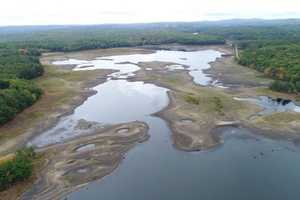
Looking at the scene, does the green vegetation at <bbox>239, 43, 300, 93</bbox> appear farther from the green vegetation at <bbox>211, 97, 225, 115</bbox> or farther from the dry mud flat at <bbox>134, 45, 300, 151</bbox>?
the green vegetation at <bbox>211, 97, 225, 115</bbox>

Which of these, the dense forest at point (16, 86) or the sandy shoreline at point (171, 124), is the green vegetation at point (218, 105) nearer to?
the sandy shoreline at point (171, 124)

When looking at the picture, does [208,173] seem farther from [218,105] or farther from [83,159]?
[218,105]

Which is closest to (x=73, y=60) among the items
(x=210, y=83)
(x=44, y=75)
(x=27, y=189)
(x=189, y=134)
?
(x=44, y=75)

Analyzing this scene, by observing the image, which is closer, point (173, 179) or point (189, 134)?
point (173, 179)

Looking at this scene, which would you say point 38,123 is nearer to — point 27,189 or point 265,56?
point 27,189

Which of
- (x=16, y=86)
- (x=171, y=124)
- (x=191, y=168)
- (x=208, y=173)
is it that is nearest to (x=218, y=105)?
(x=171, y=124)

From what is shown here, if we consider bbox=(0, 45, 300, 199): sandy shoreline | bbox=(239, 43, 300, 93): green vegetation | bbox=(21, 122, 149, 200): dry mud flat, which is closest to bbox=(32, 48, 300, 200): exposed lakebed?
bbox=(21, 122, 149, 200): dry mud flat
